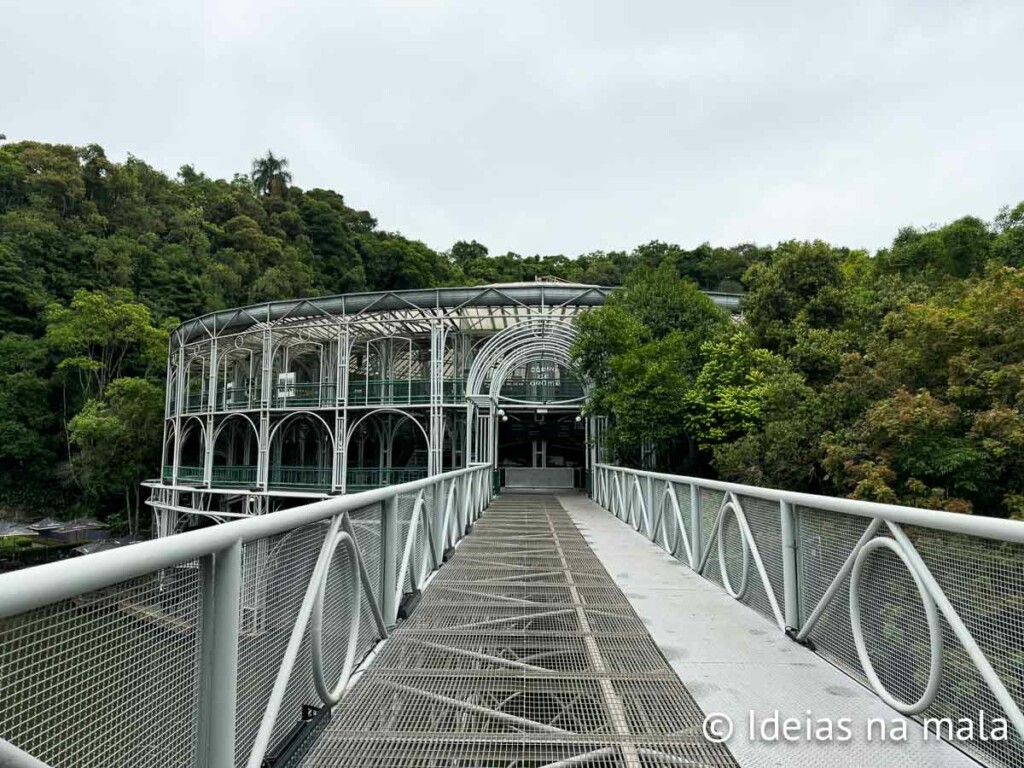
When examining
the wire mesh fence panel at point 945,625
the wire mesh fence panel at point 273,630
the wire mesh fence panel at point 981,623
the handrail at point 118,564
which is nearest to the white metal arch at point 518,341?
the wire mesh fence panel at point 945,625

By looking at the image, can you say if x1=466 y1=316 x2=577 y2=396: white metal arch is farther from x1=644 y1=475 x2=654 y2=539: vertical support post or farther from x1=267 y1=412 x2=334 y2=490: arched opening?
x1=644 y1=475 x2=654 y2=539: vertical support post

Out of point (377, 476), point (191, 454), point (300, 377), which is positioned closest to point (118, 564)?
point (377, 476)

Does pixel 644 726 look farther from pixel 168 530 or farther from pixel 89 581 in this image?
pixel 168 530

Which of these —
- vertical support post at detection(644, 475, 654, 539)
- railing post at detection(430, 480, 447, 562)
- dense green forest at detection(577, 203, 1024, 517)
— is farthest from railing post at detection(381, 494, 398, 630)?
dense green forest at detection(577, 203, 1024, 517)

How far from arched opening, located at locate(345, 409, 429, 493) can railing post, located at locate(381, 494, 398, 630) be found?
15.8 meters

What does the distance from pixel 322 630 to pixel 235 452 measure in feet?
95.8

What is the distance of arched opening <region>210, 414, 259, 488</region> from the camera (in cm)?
2225

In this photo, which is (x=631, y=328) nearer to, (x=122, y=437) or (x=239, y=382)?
(x=239, y=382)

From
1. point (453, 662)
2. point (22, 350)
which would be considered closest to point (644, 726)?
point (453, 662)

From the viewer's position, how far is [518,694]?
3.21 m

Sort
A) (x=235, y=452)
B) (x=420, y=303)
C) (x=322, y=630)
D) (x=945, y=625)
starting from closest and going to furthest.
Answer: (x=945, y=625), (x=322, y=630), (x=420, y=303), (x=235, y=452)

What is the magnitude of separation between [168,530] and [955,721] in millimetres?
27384

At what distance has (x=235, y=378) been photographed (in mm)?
27844

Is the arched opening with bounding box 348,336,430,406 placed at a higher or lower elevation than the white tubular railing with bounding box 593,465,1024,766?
higher
